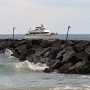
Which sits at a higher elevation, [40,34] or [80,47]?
[80,47]

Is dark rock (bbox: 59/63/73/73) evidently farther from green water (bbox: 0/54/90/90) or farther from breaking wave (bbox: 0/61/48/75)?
breaking wave (bbox: 0/61/48/75)

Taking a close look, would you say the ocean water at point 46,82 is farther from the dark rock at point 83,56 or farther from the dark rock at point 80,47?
the dark rock at point 80,47

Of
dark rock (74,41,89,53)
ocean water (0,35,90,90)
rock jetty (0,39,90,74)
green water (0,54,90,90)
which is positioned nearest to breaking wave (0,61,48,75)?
ocean water (0,35,90,90)

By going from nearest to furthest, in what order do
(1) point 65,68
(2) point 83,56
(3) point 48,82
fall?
(3) point 48,82
(1) point 65,68
(2) point 83,56

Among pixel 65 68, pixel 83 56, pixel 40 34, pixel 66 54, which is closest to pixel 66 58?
pixel 66 54

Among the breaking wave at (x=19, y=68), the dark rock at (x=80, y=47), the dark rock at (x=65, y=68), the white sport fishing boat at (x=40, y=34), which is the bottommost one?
the white sport fishing boat at (x=40, y=34)

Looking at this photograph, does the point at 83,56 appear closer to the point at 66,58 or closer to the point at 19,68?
the point at 66,58

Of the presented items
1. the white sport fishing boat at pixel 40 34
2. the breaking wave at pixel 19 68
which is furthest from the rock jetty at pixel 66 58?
the white sport fishing boat at pixel 40 34

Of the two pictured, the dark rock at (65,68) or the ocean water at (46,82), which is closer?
the ocean water at (46,82)

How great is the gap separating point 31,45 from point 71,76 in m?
21.1

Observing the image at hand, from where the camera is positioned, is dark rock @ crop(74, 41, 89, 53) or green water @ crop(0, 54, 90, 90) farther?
dark rock @ crop(74, 41, 89, 53)

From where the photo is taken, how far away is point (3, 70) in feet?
88.0

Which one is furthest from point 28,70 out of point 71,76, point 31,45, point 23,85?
point 31,45

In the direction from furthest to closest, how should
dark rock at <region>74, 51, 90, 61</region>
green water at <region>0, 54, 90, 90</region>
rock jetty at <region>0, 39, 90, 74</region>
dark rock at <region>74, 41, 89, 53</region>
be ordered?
dark rock at <region>74, 41, 89, 53</region>, dark rock at <region>74, 51, 90, 61</region>, rock jetty at <region>0, 39, 90, 74</region>, green water at <region>0, 54, 90, 90</region>
